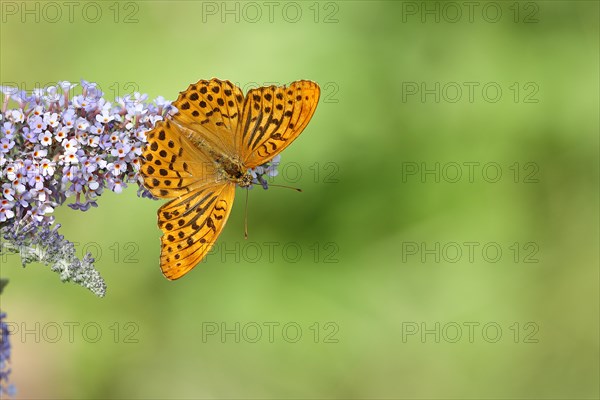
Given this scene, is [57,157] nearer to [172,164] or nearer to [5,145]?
[5,145]

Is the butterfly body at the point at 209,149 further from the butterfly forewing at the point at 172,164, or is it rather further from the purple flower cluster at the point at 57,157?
the purple flower cluster at the point at 57,157

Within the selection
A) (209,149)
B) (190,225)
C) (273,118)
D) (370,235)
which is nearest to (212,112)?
(209,149)

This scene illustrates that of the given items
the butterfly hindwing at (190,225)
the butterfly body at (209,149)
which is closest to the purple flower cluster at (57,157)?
the butterfly body at (209,149)

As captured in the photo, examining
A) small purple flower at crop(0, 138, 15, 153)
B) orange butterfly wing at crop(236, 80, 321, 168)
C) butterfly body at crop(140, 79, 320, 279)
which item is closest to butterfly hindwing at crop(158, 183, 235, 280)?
butterfly body at crop(140, 79, 320, 279)

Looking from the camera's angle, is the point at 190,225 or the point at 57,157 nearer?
the point at 57,157

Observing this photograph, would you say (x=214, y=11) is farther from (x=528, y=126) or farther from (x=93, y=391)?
(x=93, y=391)

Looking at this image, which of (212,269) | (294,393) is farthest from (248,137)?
(294,393)

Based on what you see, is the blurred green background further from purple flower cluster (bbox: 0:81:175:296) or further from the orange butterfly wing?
purple flower cluster (bbox: 0:81:175:296)
